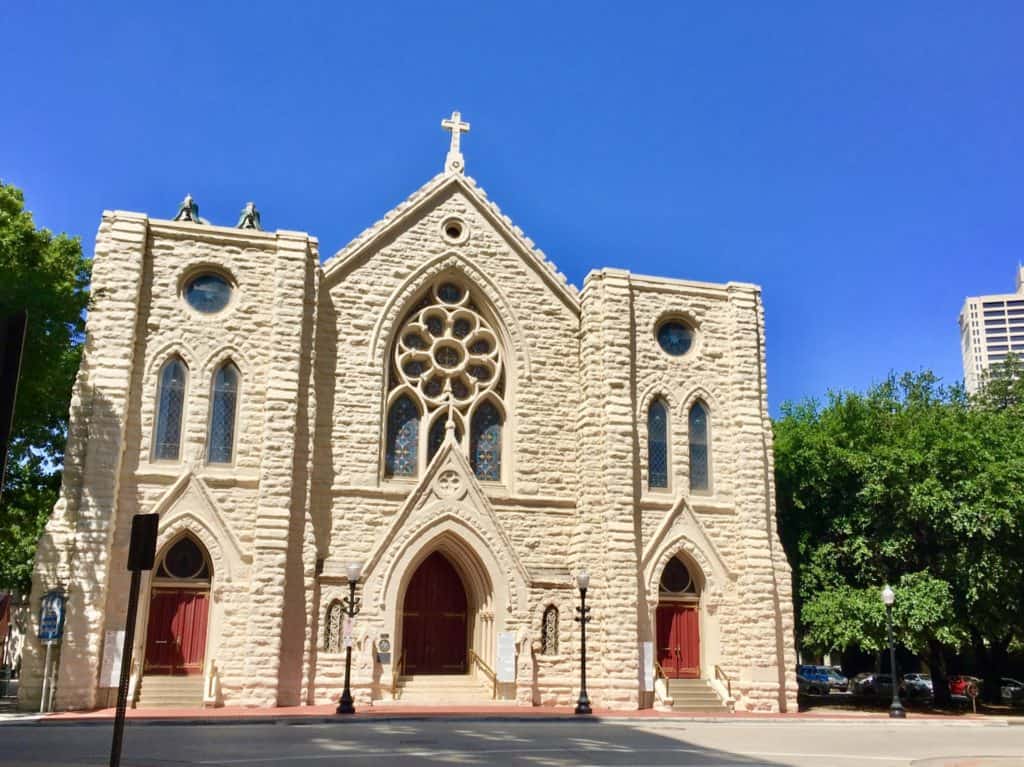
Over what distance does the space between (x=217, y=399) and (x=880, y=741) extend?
15297mm

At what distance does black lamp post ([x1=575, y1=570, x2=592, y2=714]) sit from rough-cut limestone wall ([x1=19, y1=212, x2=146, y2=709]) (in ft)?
32.5

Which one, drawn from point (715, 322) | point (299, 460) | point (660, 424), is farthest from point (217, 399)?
point (715, 322)

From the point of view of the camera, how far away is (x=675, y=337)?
1058 inches

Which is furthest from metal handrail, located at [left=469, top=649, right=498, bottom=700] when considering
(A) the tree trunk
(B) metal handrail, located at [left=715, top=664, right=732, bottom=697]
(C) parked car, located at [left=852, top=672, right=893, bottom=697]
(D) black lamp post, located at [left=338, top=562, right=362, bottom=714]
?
(C) parked car, located at [left=852, top=672, right=893, bottom=697]

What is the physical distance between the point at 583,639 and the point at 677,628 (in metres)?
3.70

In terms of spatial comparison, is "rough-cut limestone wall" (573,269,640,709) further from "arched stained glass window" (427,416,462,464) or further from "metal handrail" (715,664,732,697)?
"arched stained glass window" (427,416,462,464)

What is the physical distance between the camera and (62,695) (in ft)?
66.3

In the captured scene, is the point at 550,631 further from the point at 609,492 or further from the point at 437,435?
the point at 437,435

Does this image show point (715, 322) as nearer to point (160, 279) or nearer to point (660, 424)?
point (660, 424)

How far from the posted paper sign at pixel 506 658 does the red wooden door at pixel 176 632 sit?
21.2 feet

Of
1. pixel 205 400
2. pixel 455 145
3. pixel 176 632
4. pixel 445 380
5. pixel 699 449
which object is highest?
pixel 455 145

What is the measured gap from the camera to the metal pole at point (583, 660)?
71.1 feet

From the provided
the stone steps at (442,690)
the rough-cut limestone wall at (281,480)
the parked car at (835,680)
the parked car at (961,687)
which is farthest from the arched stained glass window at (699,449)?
the parked car at (835,680)

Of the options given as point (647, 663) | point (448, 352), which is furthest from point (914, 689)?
point (448, 352)
